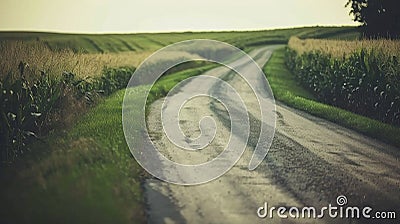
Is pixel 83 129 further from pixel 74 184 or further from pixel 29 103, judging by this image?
pixel 74 184

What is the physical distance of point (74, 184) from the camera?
5.76 m

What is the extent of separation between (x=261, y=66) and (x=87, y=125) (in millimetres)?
8135

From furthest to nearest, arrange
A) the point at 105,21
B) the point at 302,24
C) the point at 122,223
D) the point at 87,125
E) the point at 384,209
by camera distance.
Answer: the point at 302,24, the point at 105,21, the point at 87,125, the point at 384,209, the point at 122,223

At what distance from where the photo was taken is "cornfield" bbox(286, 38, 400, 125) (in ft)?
34.5

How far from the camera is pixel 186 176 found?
6.82 meters

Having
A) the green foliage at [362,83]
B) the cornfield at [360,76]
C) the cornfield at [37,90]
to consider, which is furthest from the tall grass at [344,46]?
the cornfield at [37,90]

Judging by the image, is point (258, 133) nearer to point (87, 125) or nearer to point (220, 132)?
point (220, 132)

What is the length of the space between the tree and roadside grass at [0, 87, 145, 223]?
620cm

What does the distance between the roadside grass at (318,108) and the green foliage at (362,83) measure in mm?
344

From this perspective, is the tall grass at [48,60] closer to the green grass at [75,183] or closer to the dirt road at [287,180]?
the green grass at [75,183]

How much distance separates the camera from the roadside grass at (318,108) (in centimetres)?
940

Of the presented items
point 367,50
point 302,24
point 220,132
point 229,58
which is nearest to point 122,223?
point 220,132

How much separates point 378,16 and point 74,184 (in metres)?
8.38

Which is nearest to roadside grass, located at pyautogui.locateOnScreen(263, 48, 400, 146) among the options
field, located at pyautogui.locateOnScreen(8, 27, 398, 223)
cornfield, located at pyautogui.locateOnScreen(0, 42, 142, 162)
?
field, located at pyautogui.locateOnScreen(8, 27, 398, 223)
